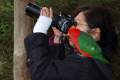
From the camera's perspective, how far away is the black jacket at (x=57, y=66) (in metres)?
3.18

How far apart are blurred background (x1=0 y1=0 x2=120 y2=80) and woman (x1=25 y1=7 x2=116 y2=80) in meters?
1.66

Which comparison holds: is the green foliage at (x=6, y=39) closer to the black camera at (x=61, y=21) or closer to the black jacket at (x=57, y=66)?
the black camera at (x=61, y=21)

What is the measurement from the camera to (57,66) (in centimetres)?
321

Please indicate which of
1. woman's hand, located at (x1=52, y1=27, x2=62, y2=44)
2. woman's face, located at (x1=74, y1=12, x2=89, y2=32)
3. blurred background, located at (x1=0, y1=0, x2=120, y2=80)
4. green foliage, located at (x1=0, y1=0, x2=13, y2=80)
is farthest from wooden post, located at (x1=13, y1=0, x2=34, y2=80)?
green foliage, located at (x1=0, y1=0, x2=13, y2=80)

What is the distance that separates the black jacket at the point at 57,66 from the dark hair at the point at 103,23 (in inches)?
6.9

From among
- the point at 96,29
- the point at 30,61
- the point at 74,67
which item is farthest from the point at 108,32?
the point at 30,61

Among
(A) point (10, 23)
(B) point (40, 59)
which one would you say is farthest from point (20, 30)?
(A) point (10, 23)

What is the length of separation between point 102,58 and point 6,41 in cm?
288

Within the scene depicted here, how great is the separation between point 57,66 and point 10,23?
2716 mm

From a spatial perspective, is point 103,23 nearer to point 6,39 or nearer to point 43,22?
point 43,22

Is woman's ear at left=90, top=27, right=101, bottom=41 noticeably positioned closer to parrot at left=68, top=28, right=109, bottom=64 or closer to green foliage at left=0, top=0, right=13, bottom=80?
parrot at left=68, top=28, right=109, bottom=64

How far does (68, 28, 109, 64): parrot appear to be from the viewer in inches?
→ 127

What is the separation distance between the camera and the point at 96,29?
10.9 feet

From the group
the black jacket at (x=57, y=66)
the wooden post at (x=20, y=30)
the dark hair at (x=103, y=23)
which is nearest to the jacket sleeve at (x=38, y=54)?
the black jacket at (x=57, y=66)
